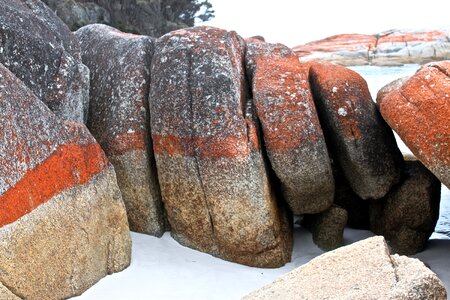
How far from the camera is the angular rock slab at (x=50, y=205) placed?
5023mm

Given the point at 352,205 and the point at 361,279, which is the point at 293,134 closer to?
the point at 352,205

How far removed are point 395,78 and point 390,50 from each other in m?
14.0

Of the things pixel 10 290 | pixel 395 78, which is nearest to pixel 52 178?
pixel 10 290

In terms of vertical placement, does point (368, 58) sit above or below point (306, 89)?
below

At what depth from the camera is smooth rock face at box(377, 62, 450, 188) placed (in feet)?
22.0

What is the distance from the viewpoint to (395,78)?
19.7m

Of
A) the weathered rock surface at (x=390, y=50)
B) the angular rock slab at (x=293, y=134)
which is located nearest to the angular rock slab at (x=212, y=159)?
the angular rock slab at (x=293, y=134)

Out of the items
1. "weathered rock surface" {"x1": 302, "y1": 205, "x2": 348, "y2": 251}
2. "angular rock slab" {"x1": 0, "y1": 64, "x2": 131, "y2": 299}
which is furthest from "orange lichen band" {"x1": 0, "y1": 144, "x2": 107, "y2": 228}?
"weathered rock surface" {"x1": 302, "y1": 205, "x2": 348, "y2": 251}

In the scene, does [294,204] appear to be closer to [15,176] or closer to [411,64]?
[15,176]

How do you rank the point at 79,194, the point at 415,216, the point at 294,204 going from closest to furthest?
the point at 79,194
the point at 294,204
the point at 415,216

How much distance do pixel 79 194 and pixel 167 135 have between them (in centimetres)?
171

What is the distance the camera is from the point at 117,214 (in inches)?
260

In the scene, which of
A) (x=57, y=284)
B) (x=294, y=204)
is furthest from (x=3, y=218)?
(x=294, y=204)

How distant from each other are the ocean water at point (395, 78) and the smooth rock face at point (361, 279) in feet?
15.5
